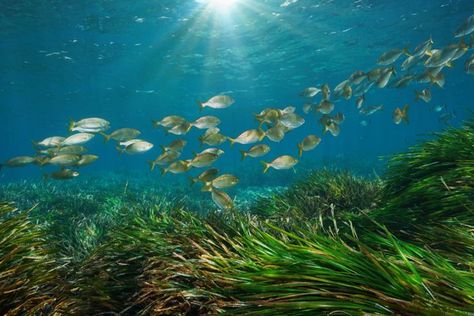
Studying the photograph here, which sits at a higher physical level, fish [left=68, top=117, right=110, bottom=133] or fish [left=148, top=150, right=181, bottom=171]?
fish [left=68, top=117, right=110, bottom=133]

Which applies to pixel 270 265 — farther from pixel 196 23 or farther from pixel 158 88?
pixel 158 88

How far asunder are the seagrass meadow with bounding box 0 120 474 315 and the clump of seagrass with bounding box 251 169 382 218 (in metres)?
0.92

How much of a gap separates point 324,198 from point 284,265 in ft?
17.2

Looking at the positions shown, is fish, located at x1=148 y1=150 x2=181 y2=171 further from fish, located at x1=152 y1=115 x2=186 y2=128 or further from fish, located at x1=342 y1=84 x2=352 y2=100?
fish, located at x1=342 y1=84 x2=352 y2=100

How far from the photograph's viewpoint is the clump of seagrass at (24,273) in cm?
345

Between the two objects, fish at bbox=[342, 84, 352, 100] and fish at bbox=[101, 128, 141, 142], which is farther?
fish at bbox=[342, 84, 352, 100]

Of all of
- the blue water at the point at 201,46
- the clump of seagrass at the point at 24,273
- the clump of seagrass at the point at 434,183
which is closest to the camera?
the clump of seagrass at the point at 24,273

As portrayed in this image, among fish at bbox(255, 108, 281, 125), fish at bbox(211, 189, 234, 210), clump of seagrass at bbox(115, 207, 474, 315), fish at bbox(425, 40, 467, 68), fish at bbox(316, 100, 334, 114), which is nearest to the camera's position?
→ clump of seagrass at bbox(115, 207, 474, 315)

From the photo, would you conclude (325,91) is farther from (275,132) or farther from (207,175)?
(207,175)

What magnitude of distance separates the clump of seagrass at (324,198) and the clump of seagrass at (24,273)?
14.8ft

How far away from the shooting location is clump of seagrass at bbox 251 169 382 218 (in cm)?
727

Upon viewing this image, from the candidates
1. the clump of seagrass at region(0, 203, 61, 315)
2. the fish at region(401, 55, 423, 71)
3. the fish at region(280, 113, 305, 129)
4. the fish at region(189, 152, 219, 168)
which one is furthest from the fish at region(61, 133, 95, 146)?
the fish at region(401, 55, 423, 71)

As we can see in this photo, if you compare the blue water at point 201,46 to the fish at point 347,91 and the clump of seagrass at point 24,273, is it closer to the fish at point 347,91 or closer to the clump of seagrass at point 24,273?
the fish at point 347,91

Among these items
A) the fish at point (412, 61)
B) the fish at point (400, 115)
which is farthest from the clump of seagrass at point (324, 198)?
the fish at point (412, 61)
